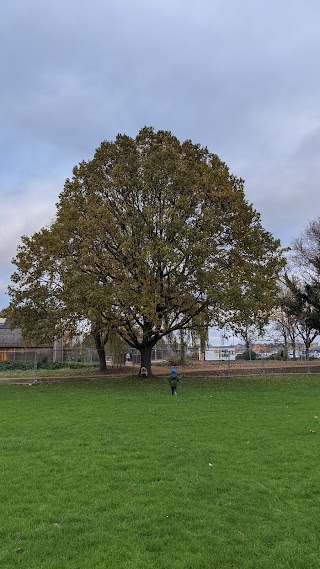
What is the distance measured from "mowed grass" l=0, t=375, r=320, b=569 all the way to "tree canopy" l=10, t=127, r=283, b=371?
8613 mm

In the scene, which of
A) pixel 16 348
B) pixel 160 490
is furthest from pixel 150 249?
pixel 16 348

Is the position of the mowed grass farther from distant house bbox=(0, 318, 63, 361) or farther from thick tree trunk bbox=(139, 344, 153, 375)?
distant house bbox=(0, 318, 63, 361)

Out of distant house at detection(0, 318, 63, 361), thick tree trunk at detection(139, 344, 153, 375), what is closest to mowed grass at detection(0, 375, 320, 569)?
thick tree trunk at detection(139, 344, 153, 375)

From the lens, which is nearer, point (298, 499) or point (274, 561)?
point (274, 561)

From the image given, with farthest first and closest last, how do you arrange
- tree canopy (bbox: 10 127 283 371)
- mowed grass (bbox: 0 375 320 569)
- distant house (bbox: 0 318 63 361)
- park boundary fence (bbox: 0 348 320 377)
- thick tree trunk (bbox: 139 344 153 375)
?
distant house (bbox: 0 318 63 361), park boundary fence (bbox: 0 348 320 377), thick tree trunk (bbox: 139 344 153 375), tree canopy (bbox: 10 127 283 371), mowed grass (bbox: 0 375 320 569)

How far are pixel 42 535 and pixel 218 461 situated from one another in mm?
3613

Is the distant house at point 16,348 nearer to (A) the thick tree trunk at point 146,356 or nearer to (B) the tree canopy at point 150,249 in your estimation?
(A) the thick tree trunk at point 146,356

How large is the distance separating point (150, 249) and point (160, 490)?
598 inches

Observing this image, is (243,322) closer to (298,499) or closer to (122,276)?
(122,276)

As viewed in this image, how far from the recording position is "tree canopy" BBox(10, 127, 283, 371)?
21.2 meters

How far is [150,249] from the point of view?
20.8 metres

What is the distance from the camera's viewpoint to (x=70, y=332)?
78.2 feet

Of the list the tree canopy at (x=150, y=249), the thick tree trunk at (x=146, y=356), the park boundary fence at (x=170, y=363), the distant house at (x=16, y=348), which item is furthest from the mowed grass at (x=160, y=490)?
the distant house at (x=16, y=348)

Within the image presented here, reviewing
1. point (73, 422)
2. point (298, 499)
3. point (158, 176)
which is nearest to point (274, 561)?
point (298, 499)
